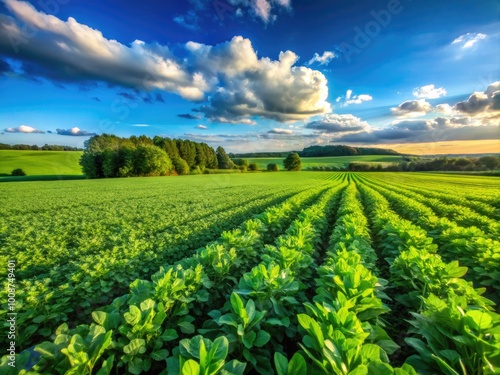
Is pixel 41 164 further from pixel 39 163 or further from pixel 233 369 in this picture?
pixel 233 369

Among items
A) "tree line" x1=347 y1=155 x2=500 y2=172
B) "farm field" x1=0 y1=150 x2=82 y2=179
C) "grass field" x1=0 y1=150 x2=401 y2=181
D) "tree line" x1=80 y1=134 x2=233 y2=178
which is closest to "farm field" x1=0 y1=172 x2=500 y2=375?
"tree line" x1=347 y1=155 x2=500 y2=172

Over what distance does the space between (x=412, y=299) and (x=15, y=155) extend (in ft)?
346

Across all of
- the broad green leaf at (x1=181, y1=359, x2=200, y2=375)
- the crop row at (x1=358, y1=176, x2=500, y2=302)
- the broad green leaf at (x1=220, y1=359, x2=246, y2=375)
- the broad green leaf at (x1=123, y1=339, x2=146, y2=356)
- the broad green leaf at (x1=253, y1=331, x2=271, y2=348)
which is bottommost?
the crop row at (x1=358, y1=176, x2=500, y2=302)

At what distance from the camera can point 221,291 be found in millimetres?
4262

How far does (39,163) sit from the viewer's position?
2714 inches

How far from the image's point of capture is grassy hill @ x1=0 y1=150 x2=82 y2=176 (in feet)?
210

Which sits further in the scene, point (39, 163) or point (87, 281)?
point (39, 163)

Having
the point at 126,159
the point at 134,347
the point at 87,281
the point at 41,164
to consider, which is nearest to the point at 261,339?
the point at 134,347

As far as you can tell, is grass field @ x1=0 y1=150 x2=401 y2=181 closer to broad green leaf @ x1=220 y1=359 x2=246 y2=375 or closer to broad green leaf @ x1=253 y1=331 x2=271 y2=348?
broad green leaf @ x1=253 y1=331 x2=271 y2=348

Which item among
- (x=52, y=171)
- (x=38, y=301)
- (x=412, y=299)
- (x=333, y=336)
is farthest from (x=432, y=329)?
(x=52, y=171)

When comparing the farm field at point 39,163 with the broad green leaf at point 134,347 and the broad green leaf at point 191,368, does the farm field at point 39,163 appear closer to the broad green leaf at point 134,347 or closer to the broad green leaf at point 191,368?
the broad green leaf at point 134,347

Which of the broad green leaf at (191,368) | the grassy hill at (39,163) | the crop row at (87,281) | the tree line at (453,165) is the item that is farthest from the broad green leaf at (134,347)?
the grassy hill at (39,163)

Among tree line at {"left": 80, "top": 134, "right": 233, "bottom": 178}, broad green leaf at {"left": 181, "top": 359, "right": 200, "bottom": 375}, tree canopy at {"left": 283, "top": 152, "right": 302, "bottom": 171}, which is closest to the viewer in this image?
broad green leaf at {"left": 181, "top": 359, "right": 200, "bottom": 375}

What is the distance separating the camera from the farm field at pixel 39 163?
6406cm
